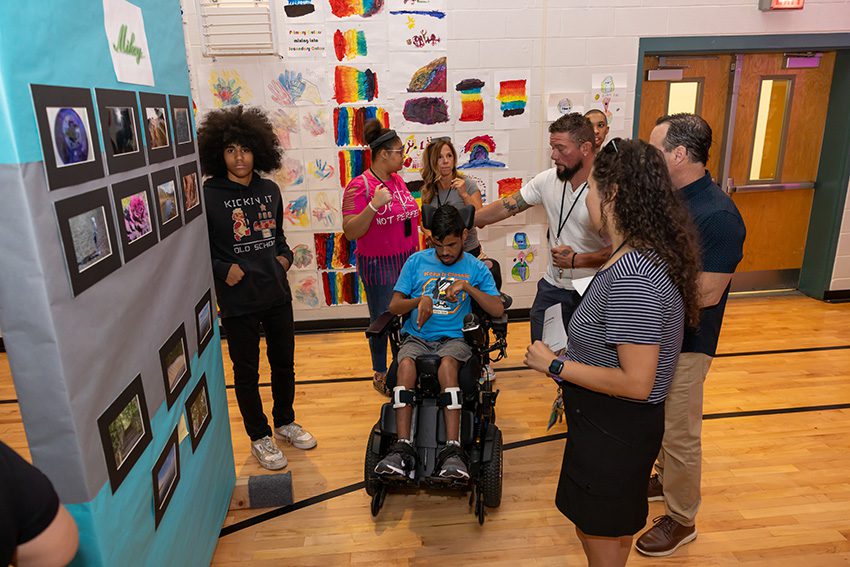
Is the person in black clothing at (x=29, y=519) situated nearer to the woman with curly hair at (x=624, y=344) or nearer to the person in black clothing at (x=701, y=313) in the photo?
the woman with curly hair at (x=624, y=344)

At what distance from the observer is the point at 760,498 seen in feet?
8.24

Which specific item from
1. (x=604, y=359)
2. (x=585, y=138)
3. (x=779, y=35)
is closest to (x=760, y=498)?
(x=604, y=359)

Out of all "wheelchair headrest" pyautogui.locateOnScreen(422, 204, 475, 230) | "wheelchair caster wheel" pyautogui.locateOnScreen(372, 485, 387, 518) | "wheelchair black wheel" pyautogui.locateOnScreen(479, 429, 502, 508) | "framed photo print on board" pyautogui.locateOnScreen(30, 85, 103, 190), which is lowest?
"wheelchair caster wheel" pyautogui.locateOnScreen(372, 485, 387, 518)

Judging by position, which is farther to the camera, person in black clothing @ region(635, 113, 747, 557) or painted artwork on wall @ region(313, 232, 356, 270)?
painted artwork on wall @ region(313, 232, 356, 270)

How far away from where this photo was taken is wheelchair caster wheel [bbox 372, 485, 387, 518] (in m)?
2.41

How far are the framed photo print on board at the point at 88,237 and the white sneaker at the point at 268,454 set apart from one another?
1.64 metres

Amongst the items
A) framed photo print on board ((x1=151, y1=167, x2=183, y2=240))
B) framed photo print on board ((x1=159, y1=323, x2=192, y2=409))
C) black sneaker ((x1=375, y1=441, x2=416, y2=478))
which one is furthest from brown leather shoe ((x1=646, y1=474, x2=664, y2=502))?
framed photo print on board ((x1=151, y1=167, x2=183, y2=240))

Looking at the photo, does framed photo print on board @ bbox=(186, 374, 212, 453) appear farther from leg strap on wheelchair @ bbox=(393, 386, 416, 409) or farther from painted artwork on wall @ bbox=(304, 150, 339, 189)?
painted artwork on wall @ bbox=(304, 150, 339, 189)

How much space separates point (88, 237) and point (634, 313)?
1.33 metres

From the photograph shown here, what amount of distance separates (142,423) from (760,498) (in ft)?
8.64

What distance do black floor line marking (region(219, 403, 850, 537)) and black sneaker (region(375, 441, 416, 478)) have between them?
44 centimetres

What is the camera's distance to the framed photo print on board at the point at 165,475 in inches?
62.7

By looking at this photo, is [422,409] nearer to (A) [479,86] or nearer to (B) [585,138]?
(B) [585,138]

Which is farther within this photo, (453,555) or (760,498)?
(760,498)
